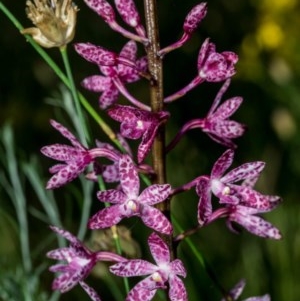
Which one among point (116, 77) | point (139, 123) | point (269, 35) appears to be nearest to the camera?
point (139, 123)

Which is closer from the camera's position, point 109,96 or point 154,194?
point 154,194

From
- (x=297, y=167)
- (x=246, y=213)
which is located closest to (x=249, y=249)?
(x=297, y=167)

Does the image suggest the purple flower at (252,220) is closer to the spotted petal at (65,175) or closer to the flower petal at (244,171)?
the flower petal at (244,171)

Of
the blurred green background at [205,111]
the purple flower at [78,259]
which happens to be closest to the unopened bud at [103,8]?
the purple flower at [78,259]

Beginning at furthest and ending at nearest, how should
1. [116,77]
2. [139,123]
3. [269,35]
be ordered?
1. [269,35]
2. [116,77]
3. [139,123]

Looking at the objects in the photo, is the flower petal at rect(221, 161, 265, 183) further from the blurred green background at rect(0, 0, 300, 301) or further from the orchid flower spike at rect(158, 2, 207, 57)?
the blurred green background at rect(0, 0, 300, 301)

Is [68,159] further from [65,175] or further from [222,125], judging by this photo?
[222,125]

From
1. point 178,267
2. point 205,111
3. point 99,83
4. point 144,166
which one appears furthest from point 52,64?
point 205,111
